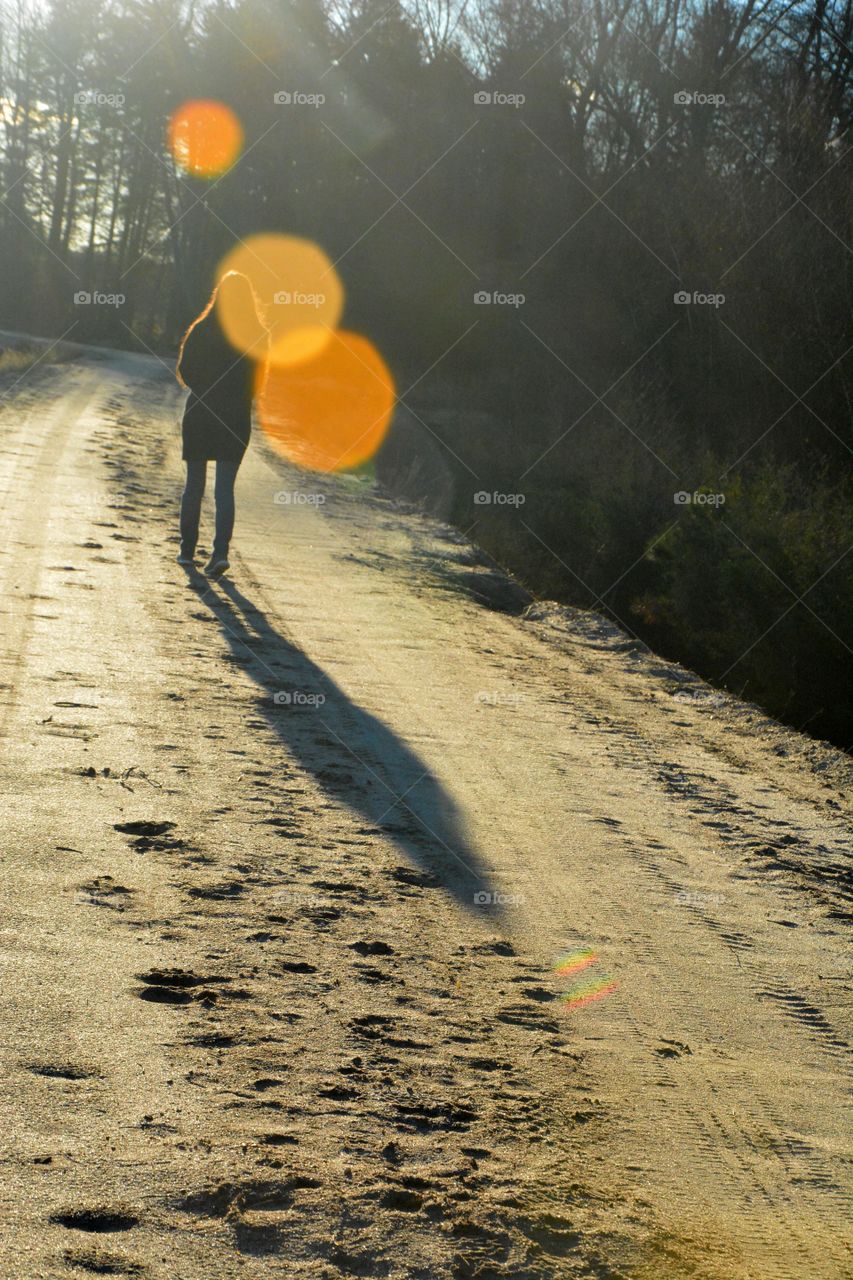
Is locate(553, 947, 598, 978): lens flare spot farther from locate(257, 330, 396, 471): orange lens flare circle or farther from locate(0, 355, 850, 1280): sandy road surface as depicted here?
locate(257, 330, 396, 471): orange lens flare circle

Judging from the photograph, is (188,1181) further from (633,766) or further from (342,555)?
(342,555)

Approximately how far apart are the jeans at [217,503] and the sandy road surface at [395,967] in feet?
5.27

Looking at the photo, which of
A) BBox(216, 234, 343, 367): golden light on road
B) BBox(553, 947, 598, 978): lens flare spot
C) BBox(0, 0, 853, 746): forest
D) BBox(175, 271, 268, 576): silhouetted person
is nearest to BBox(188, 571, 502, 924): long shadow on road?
BBox(553, 947, 598, 978): lens flare spot

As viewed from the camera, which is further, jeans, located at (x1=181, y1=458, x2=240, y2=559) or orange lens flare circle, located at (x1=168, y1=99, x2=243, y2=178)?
orange lens flare circle, located at (x1=168, y1=99, x2=243, y2=178)

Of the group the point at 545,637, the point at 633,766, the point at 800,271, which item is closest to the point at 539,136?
the point at 800,271

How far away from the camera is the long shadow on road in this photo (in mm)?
4559

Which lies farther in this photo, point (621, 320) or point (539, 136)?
point (539, 136)

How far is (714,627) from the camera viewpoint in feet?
40.0

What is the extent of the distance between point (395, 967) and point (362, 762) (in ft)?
6.42

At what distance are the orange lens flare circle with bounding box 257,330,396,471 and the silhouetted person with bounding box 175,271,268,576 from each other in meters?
6.31

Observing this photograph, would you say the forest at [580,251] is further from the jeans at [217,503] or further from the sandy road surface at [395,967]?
the sandy road surface at [395,967]

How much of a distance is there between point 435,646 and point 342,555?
10.2 ft

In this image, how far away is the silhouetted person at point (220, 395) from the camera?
9156 millimetres

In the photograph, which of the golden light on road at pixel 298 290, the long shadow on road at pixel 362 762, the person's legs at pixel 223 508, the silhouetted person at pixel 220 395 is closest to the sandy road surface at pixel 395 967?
the long shadow on road at pixel 362 762
